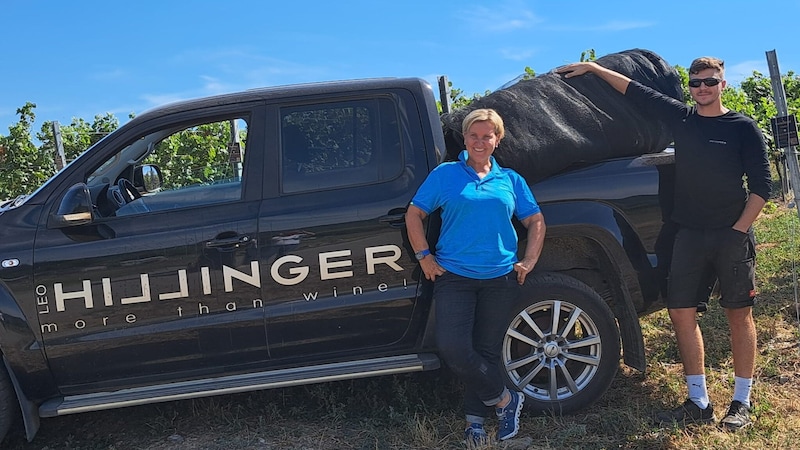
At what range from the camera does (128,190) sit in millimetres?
3760

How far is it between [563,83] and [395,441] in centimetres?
216

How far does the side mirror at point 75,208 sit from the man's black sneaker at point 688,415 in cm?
313

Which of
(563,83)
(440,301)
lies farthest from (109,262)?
(563,83)

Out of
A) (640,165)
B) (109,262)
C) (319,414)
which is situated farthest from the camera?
(319,414)

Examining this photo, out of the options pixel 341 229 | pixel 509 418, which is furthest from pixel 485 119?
pixel 509 418

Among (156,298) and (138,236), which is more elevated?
(138,236)

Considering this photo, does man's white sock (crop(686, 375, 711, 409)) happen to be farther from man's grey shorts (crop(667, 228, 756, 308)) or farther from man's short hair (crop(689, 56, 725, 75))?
man's short hair (crop(689, 56, 725, 75))

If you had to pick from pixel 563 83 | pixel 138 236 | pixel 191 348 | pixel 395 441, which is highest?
pixel 563 83

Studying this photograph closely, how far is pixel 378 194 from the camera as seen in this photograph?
3.55 m

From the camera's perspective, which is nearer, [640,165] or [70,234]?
[70,234]

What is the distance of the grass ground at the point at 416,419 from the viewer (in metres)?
3.43

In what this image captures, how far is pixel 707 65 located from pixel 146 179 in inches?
123

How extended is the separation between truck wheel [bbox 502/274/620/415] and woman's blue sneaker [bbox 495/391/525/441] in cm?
14

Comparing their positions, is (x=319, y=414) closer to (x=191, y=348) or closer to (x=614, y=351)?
(x=191, y=348)
